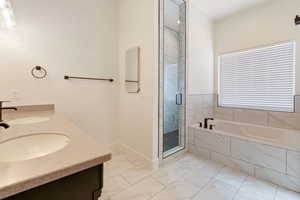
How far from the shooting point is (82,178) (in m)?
0.61

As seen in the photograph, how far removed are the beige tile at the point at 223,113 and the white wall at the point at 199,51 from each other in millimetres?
431

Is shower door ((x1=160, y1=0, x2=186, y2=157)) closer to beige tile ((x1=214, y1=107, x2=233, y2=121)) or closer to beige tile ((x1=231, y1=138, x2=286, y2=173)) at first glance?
beige tile ((x1=231, y1=138, x2=286, y2=173))

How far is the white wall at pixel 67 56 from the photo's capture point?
184 centimetres

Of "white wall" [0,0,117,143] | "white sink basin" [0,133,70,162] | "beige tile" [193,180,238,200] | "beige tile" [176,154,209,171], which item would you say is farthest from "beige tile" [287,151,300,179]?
"white wall" [0,0,117,143]

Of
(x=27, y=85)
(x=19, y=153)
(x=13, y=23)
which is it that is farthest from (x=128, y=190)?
(x=13, y=23)

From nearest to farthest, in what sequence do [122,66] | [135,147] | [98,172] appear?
[98,172] → [135,147] → [122,66]

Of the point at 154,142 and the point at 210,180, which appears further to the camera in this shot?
the point at 154,142

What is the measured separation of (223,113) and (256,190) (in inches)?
69.1

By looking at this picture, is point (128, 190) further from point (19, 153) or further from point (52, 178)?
point (52, 178)

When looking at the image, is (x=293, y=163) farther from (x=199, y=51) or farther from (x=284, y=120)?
(x=199, y=51)

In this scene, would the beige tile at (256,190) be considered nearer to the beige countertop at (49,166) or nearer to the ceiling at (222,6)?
the beige countertop at (49,166)

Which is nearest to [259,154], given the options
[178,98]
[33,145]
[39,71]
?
[178,98]

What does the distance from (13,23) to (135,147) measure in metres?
2.19

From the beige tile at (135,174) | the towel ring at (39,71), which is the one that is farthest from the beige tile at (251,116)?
the towel ring at (39,71)
